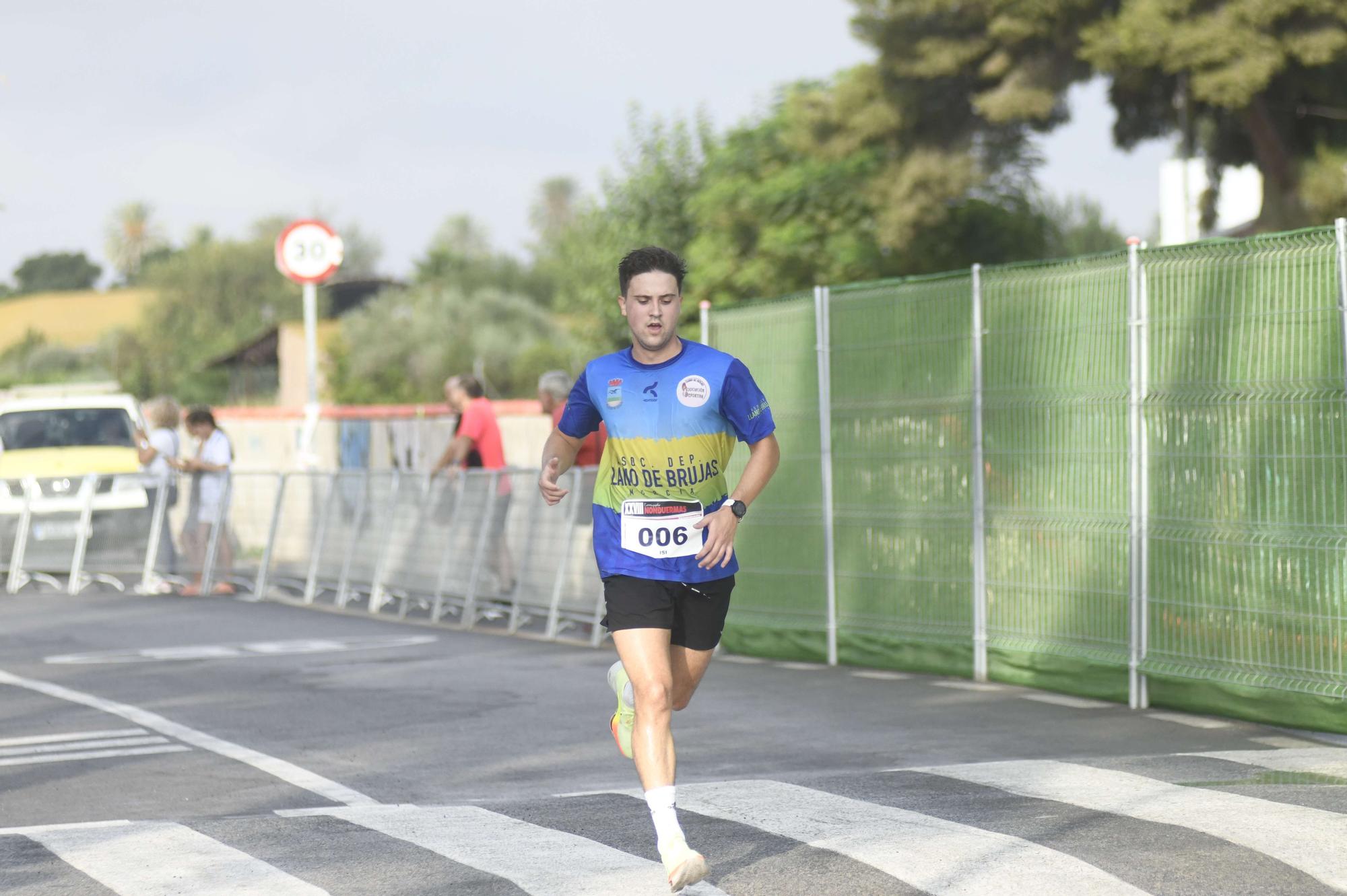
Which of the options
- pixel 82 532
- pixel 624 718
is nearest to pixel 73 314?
pixel 82 532

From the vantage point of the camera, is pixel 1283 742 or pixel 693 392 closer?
pixel 693 392

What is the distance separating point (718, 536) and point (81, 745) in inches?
208

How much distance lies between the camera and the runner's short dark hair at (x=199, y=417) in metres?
19.9

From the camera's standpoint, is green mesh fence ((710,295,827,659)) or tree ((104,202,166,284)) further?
tree ((104,202,166,284))

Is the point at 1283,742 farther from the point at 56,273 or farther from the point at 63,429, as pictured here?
the point at 56,273

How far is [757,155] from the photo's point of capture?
162ft

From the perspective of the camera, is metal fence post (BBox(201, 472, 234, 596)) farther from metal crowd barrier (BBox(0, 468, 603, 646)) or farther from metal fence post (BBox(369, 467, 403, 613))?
metal fence post (BBox(369, 467, 403, 613))

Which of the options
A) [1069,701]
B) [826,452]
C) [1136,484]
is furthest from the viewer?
[826,452]

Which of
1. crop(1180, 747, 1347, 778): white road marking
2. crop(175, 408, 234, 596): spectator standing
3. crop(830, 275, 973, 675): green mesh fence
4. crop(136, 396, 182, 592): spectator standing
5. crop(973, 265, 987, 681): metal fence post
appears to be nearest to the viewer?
crop(1180, 747, 1347, 778): white road marking

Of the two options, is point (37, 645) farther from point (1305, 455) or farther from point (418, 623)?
point (1305, 455)

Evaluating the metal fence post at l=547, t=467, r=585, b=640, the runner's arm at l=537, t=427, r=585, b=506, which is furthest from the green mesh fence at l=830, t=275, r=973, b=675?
the runner's arm at l=537, t=427, r=585, b=506

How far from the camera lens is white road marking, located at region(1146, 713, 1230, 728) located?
10.3 m

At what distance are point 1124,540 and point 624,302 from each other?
543cm

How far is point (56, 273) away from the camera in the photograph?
18662cm
